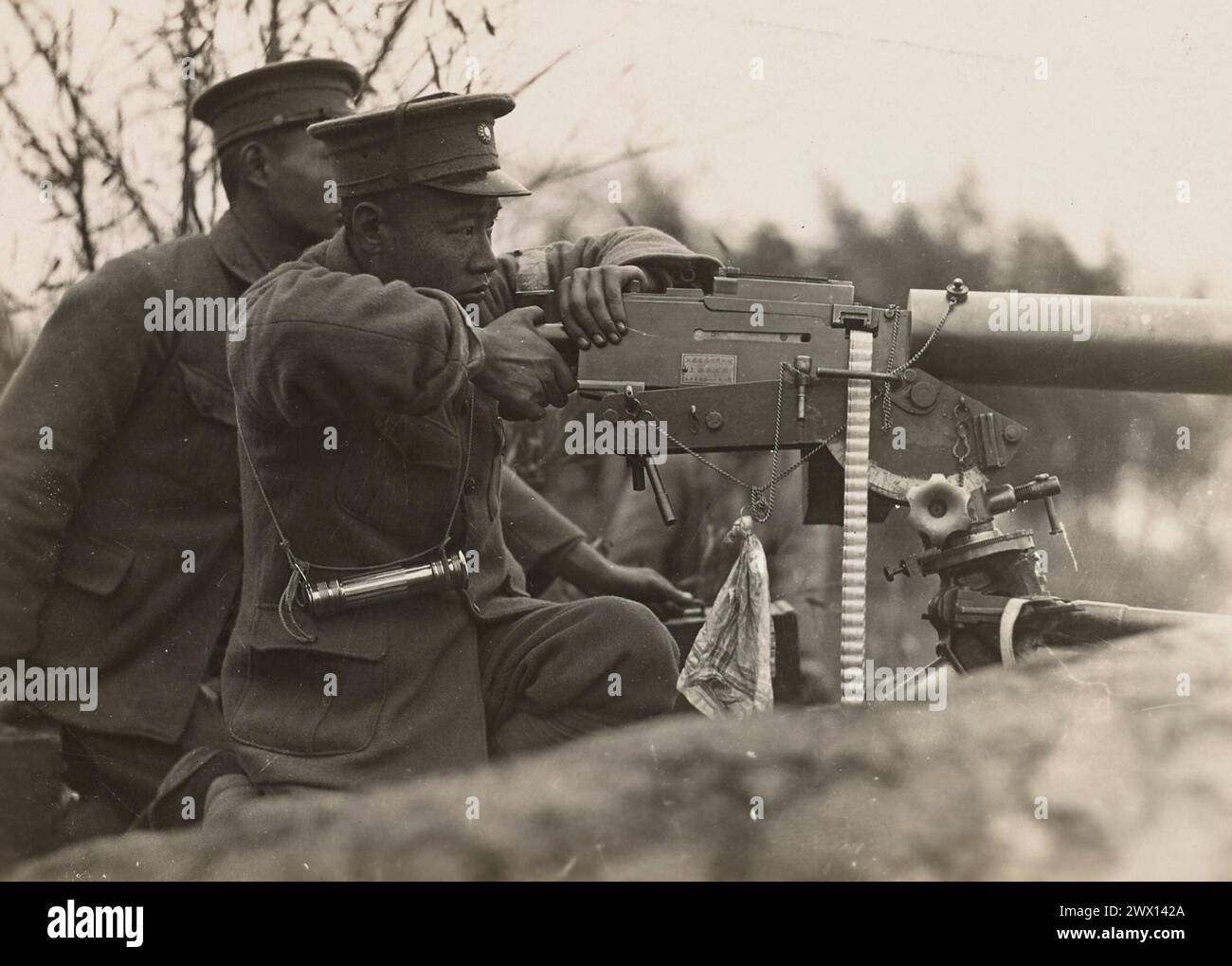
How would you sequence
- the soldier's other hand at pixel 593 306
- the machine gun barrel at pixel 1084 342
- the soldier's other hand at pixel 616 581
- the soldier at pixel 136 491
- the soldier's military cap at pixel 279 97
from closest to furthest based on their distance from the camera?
the soldier's other hand at pixel 593 306, the machine gun barrel at pixel 1084 342, the soldier at pixel 136 491, the soldier's military cap at pixel 279 97, the soldier's other hand at pixel 616 581

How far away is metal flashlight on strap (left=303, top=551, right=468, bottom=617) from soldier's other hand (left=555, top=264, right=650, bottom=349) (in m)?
0.61

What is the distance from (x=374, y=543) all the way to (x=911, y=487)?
4.31ft

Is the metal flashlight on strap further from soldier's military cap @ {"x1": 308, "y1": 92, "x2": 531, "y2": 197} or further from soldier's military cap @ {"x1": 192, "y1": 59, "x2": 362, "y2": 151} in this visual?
soldier's military cap @ {"x1": 192, "y1": 59, "x2": 362, "y2": 151}

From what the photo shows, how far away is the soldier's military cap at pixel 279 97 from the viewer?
5.26 meters

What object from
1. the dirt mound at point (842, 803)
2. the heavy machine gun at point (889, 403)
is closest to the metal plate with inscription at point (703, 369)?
the heavy machine gun at point (889, 403)

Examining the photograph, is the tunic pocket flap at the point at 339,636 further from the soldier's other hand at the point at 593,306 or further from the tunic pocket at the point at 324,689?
the soldier's other hand at the point at 593,306

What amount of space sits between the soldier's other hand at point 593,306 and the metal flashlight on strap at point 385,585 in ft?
1.99

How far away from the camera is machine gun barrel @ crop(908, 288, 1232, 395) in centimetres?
496

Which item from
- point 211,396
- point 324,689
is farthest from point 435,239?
point 324,689

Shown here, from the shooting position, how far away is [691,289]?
189 inches

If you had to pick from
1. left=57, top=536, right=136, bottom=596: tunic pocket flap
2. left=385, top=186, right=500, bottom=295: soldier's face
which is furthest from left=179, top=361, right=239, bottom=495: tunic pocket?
left=385, top=186, right=500, bottom=295: soldier's face

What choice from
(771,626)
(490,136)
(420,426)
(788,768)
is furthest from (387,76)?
(788,768)

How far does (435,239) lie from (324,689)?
1078 millimetres

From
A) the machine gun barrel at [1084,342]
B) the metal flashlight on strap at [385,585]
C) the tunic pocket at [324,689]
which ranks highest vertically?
the machine gun barrel at [1084,342]
